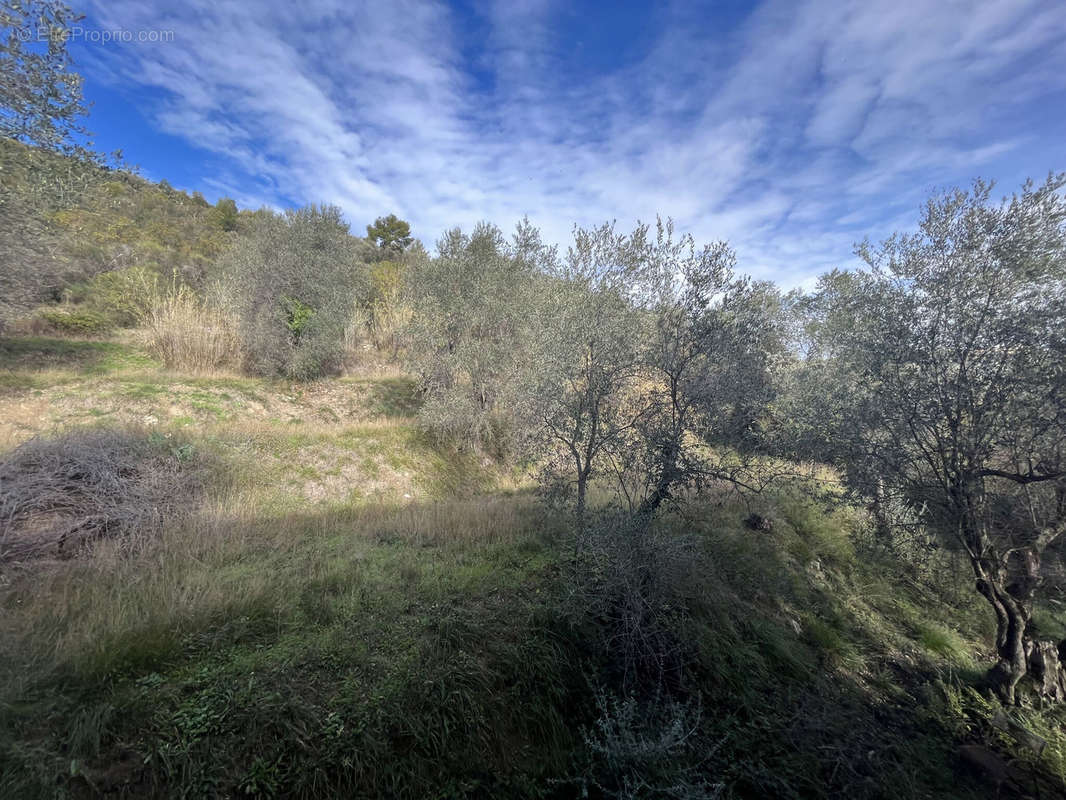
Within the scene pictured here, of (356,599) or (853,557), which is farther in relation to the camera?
(853,557)

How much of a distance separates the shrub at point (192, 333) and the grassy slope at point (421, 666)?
22.6 feet

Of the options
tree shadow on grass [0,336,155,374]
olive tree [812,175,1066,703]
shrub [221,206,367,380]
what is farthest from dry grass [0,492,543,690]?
shrub [221,206,367,380]

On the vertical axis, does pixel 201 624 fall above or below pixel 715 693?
above

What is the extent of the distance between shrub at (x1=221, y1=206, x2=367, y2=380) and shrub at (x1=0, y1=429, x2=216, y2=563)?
877cm

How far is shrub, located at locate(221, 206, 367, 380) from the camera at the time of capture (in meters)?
14.2

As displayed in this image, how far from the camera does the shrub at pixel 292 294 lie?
1423cm

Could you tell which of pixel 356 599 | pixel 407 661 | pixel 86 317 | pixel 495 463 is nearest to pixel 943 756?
pixel 407 661

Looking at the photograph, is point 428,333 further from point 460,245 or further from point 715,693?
point 715,693

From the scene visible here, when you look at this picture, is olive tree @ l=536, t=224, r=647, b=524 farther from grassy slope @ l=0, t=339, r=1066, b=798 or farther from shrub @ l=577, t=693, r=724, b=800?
shrub @ l=577, t=693, r=724, b=800

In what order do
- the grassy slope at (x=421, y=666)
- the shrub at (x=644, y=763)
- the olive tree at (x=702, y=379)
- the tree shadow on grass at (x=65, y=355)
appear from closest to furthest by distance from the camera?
1. the grassy slope at (x=421, y=666)
2. the shrub at (x=644, y=763)
3. the olive tree at (x=702, y=379)
4. the tree shadow on grass at (x=65, y=355)

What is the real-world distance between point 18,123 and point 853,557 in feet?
52.5

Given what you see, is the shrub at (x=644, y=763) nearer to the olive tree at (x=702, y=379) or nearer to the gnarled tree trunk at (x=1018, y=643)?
the olive tree at (x=702, y=379)

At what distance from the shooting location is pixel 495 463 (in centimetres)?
1331

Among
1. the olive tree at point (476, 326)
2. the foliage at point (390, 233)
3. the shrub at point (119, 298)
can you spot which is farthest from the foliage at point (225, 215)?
the olive tree at point (476, 326)
